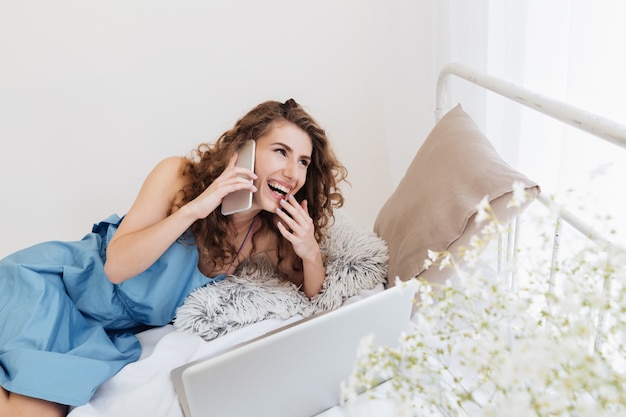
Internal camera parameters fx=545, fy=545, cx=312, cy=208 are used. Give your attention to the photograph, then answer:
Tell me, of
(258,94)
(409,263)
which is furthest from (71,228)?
(409,263)

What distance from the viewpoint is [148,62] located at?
2.12 metres

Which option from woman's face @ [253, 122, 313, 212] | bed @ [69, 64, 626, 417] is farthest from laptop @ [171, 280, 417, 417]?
woman's face @ [253, 122, 313, 212]

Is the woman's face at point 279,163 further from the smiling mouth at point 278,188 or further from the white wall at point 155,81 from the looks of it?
the white wall at point 155,81

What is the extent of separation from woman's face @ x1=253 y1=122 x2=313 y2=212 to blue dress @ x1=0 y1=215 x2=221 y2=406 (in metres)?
0.24

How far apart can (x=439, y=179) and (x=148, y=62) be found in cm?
139

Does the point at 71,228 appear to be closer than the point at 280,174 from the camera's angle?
No

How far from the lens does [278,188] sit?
53.0 inches

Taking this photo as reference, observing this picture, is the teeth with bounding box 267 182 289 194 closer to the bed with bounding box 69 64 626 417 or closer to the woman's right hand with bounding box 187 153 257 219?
the woman's right hand with bounding box 187 153 257 219

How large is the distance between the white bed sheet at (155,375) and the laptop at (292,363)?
0.50 feet

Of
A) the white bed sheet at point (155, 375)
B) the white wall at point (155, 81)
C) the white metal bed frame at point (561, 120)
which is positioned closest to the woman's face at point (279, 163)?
the white bed sheet at point (155, 375)

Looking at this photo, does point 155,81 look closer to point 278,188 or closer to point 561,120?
point 278,188

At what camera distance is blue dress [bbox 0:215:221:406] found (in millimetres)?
1073

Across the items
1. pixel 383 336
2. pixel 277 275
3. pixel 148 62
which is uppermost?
pixel 148 62

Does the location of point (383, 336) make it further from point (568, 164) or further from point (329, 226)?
point (568, 164)
